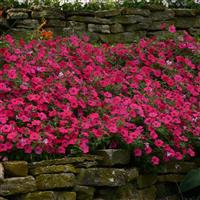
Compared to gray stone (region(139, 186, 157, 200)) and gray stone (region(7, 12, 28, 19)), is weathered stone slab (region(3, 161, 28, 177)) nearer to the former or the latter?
gray stone (region(139, 186, 157, 200))

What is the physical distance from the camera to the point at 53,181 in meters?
4.11

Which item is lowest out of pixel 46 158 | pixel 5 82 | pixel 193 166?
pixel 193 166

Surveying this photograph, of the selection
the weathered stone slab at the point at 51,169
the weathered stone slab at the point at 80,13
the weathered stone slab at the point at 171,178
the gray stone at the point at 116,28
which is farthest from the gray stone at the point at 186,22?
the weathered stone slab at the point at 51,169

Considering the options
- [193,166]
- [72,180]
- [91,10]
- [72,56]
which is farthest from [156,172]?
[91,10]

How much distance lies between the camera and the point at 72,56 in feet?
19.5

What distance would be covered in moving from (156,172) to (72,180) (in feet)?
2.93

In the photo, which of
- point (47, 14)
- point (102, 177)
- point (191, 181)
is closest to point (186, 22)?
point (47, 14)

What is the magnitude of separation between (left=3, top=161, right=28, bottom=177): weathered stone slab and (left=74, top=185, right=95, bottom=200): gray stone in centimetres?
42

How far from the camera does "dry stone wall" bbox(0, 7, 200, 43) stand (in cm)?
824

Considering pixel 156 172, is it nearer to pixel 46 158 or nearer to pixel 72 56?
pixel 46 158

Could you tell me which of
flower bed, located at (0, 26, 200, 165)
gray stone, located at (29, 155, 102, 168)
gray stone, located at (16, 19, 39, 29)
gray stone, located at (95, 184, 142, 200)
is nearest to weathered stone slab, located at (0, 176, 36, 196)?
gray stone, located at (29, 155, 102, 168)

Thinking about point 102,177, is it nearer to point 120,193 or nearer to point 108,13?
point 120,193

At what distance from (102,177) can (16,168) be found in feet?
2.19

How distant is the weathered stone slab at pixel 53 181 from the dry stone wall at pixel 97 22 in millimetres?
4159
